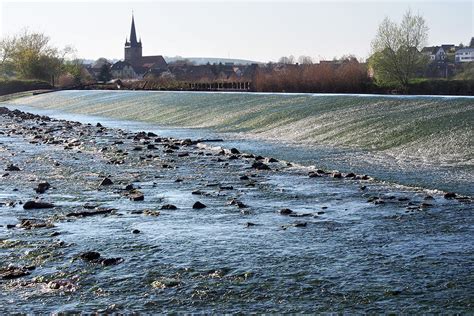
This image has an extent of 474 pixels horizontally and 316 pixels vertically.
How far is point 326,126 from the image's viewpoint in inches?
1275

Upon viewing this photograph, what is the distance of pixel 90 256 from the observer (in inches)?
412

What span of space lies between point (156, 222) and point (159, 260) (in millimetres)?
2597

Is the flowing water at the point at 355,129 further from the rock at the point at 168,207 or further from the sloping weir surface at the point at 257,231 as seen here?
the rock at the point at 168,207

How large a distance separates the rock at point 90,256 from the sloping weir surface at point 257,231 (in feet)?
0.64

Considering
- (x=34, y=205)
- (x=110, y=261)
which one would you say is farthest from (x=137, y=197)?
(x=110, y=261)

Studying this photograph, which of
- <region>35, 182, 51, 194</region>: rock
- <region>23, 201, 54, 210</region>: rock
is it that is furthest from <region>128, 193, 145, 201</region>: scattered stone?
<region>35, 182, 51, 194</region>: rock

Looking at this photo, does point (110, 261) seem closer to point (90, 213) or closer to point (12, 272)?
point (12, 272)

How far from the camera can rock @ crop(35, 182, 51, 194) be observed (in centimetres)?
1642

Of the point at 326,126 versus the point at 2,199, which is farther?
the point at 326,126

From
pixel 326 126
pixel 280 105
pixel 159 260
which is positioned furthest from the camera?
pixel 280 105

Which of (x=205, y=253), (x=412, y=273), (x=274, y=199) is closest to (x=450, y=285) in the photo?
(x=412, y=273)

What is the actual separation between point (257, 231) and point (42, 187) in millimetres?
6689

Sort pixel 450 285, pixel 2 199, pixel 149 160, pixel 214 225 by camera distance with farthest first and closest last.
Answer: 1. pixel 149 160
2. pixel 2 199
3. pixel 214 225
4. pixel 450 285

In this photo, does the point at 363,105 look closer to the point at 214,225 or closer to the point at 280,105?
the point at 280,105
